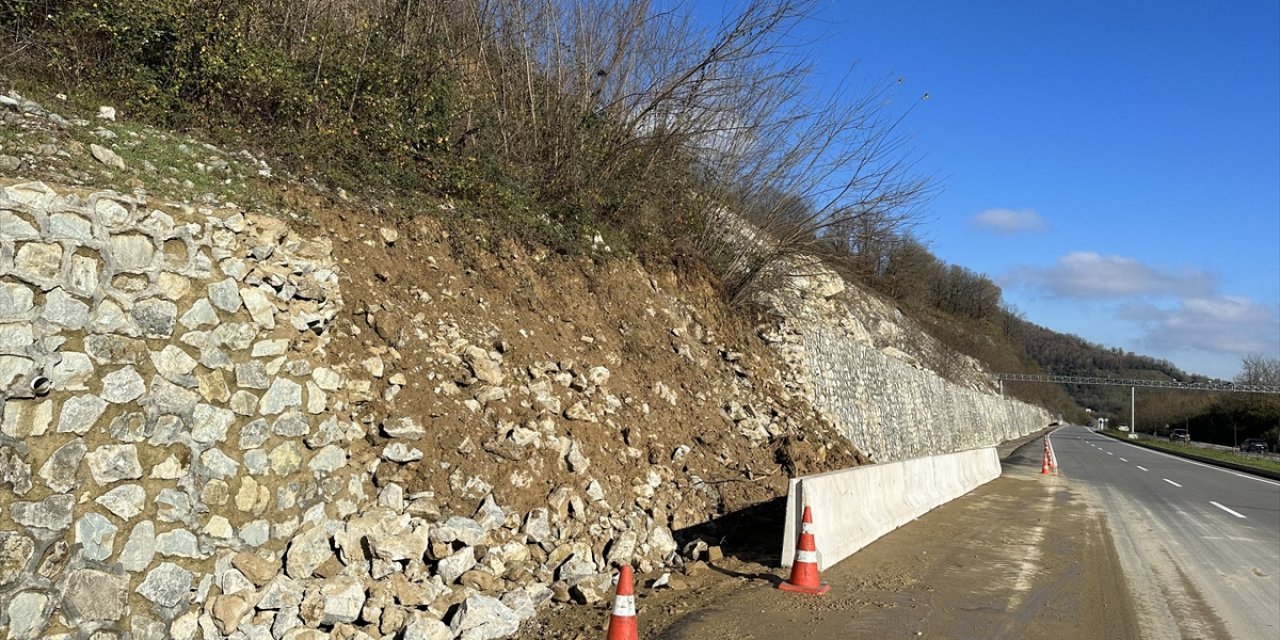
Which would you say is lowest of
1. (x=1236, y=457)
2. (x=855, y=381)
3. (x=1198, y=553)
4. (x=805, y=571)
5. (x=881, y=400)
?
(x=805, y=571)

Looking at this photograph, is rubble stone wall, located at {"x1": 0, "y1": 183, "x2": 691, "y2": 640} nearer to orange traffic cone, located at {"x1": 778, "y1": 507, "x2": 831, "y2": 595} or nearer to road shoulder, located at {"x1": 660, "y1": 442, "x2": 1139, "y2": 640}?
road shoulder, located at {"x1": 660, "y1": 442, "x2": 1139, "y2": 640}

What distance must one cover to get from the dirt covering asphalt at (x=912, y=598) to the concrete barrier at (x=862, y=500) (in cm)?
22

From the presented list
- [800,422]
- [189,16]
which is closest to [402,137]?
[189,16]

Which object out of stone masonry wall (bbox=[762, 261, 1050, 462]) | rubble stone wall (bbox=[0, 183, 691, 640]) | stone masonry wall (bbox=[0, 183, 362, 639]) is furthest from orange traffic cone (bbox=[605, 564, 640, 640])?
stone masonry wall (bbox=[762, 261, 1050, 462])

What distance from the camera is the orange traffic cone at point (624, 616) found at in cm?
495

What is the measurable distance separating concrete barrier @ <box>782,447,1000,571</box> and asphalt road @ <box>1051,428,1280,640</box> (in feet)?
8.70

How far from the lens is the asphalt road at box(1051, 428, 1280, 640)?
668 cm

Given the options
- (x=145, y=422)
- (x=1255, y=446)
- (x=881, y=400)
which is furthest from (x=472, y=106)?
(x=1255, y=446)

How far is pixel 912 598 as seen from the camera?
697 cm

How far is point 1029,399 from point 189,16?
106 metres

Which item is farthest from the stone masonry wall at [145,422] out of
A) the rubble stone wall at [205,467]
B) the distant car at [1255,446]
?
the distant car at [1255,446]

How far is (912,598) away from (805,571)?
0.96 meters

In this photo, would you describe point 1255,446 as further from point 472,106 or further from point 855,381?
point 472,106

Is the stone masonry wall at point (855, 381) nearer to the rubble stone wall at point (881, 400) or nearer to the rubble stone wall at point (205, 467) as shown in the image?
the rubble stone wall at point (881, 400)
